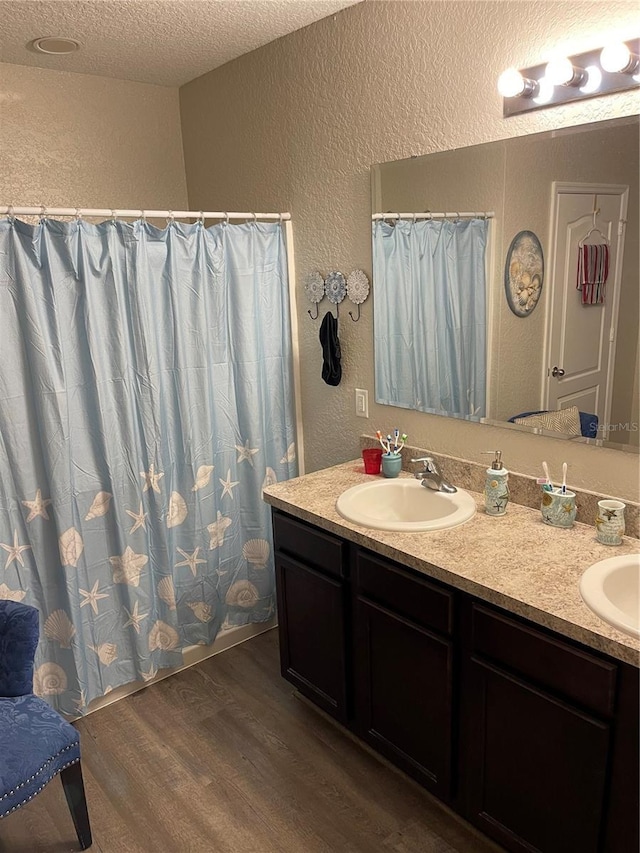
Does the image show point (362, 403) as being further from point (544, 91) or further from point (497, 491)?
point (544, 91)

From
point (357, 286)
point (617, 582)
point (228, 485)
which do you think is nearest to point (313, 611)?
point (228, 485)

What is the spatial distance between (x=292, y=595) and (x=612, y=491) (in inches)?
45.0

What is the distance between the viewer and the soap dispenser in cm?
209

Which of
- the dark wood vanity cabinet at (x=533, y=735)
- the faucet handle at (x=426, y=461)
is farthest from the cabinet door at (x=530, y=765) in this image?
the faucet handle at (x=426, y=461)

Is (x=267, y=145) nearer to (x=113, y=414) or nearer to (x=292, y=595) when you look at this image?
(x=113, y=414)

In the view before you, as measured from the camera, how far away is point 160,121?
3.24 m

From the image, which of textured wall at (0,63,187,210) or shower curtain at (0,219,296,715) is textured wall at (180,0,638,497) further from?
shower curtain at (0,219,296,715)

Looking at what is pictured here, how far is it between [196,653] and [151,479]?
850 mm

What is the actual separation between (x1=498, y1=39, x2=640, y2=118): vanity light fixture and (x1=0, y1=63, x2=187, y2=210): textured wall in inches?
74.4

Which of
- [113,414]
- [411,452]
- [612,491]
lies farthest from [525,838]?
[113,414]

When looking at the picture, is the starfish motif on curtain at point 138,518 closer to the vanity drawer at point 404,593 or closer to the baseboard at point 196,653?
the baseboard at point 196,653

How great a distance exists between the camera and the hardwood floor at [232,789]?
2.00m

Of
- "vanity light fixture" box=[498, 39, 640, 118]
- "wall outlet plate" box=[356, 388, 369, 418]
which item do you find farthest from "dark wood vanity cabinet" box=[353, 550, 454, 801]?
"vanity light fixture" box=[498, 39, 640, 118]

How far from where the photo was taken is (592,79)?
178 centimetres
